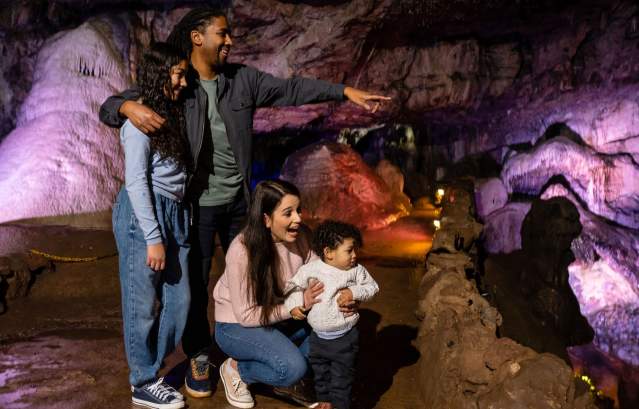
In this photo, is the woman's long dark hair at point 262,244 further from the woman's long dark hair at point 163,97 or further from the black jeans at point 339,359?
the woman's long dark hair at point 163,97

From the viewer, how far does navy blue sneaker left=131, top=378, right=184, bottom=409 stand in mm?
2904

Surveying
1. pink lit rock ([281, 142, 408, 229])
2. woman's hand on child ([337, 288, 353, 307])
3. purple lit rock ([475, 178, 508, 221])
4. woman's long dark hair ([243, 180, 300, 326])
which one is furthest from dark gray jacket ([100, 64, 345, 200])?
purple lit rock ([475, 178, 508, 221])

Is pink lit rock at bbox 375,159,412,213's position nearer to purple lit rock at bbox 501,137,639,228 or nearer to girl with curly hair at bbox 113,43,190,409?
purple lit rock at bbox 501,137,639,228

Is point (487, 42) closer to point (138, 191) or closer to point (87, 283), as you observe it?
point (87, 283)

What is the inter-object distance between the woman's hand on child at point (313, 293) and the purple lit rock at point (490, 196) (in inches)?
333

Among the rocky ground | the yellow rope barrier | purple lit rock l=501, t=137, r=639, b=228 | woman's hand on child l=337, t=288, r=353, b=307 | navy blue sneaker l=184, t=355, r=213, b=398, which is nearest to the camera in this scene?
woman's hand on child l=337, t=288, r=353, b=307

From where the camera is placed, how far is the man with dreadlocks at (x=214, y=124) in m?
2.89

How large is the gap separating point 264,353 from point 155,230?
858 millimetres

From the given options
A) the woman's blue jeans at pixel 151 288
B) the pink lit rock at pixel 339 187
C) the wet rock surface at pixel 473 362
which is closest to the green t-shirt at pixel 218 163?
the woman's blue jeans at pixel 151 288

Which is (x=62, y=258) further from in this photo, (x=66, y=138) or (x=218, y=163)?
(x=218, y=163)

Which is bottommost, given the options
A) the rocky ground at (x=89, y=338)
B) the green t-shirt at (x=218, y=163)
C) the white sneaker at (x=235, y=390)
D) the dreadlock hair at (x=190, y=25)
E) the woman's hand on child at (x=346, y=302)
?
the rocky ground at (x=89, y=338)

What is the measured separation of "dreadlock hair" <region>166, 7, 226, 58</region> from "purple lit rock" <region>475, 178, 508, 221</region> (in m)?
8.64

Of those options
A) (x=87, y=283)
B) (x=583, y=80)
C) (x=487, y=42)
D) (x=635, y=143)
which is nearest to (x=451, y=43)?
(x=487, y=42)

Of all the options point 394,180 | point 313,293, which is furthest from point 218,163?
point 394,180
